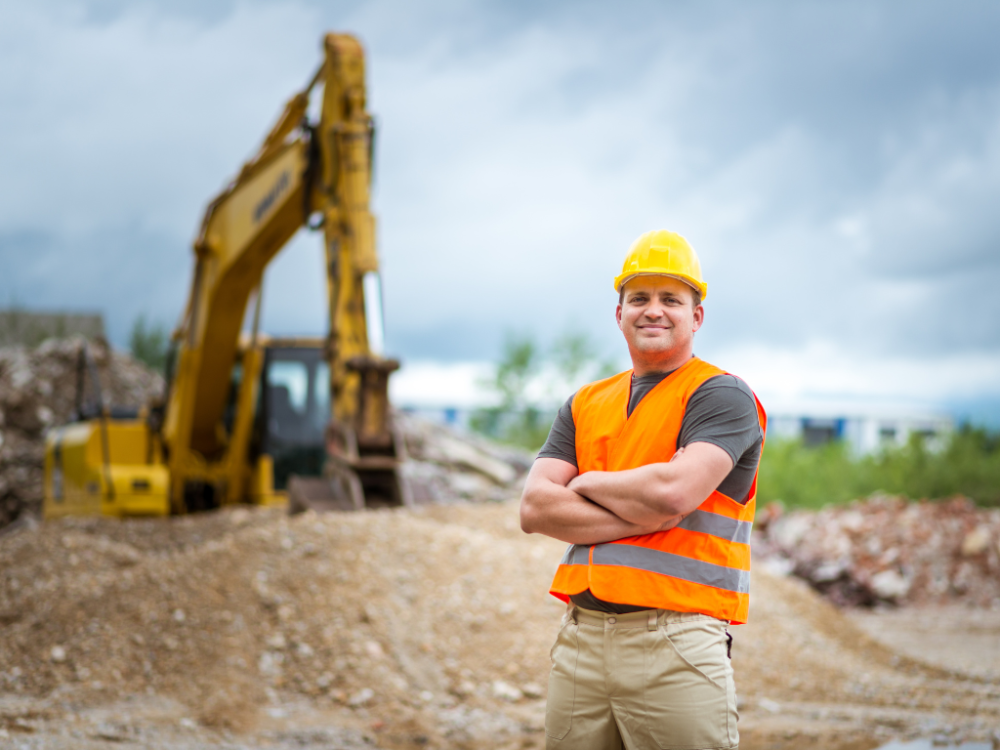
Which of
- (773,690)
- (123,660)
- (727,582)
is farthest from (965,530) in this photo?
(727,582)

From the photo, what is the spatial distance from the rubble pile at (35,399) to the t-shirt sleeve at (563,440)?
12.9m

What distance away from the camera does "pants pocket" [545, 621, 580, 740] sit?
7.30 feet

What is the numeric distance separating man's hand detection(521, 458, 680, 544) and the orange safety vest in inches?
1.5

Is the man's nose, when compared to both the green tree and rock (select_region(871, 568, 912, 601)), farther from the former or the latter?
the green tree

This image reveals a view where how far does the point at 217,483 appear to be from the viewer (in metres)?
9.31

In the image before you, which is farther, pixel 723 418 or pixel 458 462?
pixel 458 462

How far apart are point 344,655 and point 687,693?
11.1ft

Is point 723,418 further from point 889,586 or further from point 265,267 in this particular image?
point 889,586

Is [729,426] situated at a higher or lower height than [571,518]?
higher

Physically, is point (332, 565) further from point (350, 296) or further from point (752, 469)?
point (752, 469)

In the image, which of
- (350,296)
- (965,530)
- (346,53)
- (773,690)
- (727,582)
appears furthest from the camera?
(965,530)

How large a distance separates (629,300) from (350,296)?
182 inches

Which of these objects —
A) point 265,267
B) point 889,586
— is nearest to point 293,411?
point 265,267

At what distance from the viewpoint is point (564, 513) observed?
7.47ft
